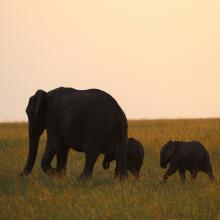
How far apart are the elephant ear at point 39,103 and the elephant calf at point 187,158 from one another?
305 centimetres

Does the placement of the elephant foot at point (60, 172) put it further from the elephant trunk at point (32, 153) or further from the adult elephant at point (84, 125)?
the elephant trunk at point (32, 153)

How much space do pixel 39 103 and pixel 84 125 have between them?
59.9 inches

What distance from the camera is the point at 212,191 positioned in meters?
12.8

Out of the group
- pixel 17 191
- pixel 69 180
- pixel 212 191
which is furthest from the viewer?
pixel 69 180

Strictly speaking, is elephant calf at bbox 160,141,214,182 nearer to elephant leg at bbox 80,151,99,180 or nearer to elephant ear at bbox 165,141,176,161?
elephant ear at bbox 165,141,176,161

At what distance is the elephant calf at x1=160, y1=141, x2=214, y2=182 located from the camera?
15031mm

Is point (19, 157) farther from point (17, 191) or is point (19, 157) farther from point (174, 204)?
point (174, 204)

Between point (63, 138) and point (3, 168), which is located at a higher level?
point (63, 138)

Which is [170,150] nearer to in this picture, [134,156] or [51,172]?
[134,156]

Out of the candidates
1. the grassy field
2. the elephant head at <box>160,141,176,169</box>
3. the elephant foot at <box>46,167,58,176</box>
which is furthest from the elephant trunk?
the elephant head at <box>160,141,176,169</box>

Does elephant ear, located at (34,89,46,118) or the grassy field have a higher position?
elephant ear, located at (34,89,46,118)

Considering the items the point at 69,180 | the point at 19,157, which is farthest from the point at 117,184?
the point at 19,157

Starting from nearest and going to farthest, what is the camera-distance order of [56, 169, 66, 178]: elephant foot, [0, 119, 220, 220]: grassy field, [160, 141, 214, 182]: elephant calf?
[0, 119, 220, 220]: grassy field < [160, 141, 214, 182]: elephant calf < [56, 169, 66, 178]: elephant foot

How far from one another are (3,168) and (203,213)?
29.7 ft
